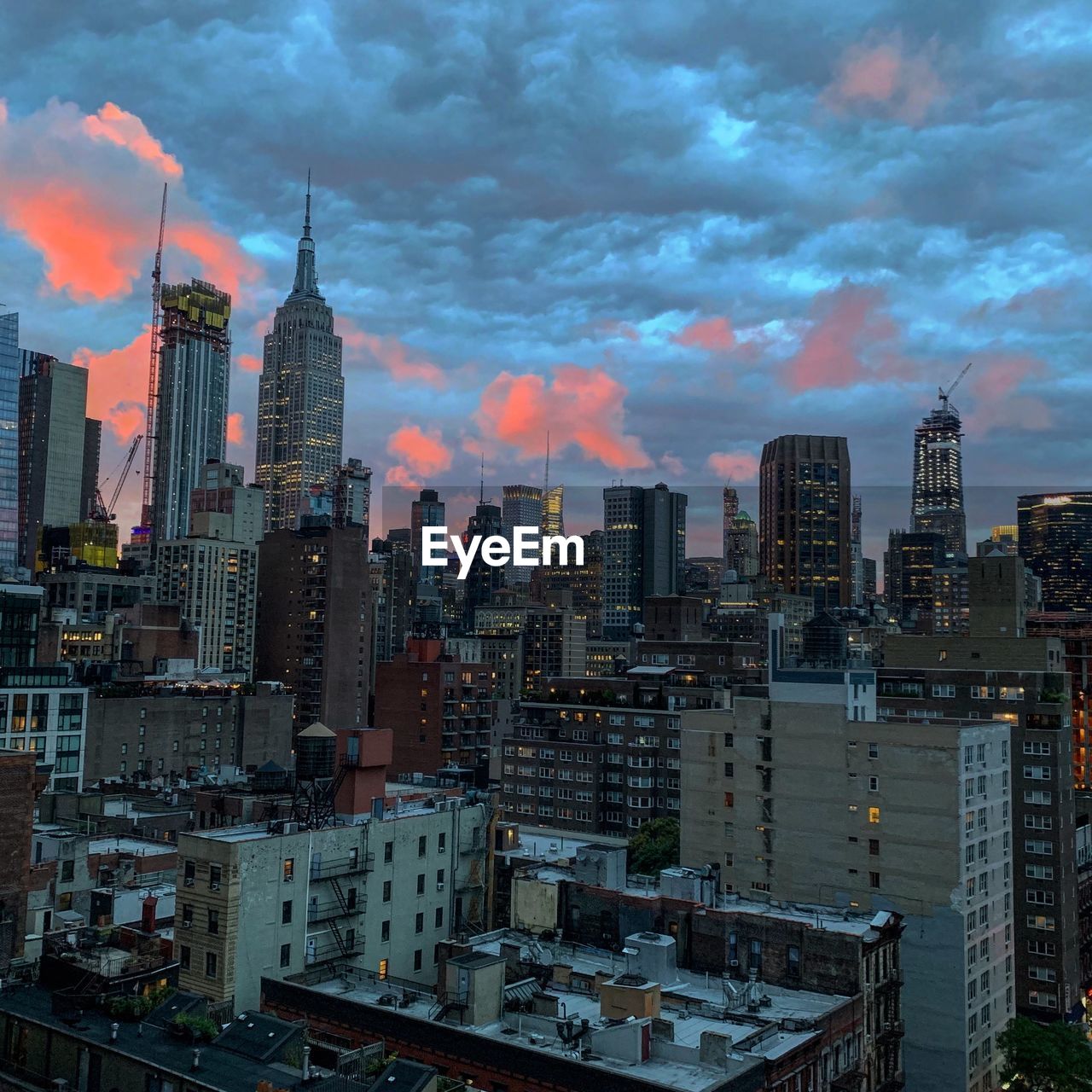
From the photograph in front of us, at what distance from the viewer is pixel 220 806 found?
313 ft

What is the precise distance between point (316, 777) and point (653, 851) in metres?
44.5

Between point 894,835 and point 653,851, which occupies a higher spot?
point 894,835

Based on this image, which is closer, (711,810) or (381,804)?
(381,804)

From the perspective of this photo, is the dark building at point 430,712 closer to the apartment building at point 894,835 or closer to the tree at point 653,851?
the tree at point 653,851

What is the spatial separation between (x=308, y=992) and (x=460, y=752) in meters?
136

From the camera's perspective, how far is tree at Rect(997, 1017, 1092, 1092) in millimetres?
64938

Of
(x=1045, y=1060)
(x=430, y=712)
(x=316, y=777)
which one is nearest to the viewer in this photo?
(x=316, y=777)

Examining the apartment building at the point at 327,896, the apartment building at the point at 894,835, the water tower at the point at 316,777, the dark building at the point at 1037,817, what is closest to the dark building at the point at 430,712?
the dark building at the point at 1037,817

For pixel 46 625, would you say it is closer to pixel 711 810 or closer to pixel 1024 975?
pixel 711 810

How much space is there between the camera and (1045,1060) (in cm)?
6538

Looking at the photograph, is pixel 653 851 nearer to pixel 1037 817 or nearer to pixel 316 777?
pixel 1037 817

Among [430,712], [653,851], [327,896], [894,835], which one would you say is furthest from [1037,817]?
[430,712]

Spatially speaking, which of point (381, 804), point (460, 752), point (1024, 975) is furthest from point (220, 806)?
point (460, 752)

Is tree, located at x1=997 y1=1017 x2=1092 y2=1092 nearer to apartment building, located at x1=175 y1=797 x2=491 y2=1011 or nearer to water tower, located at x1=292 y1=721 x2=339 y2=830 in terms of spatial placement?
apartment building, located at x1=175 y1=797 x2=491 y2=1011
